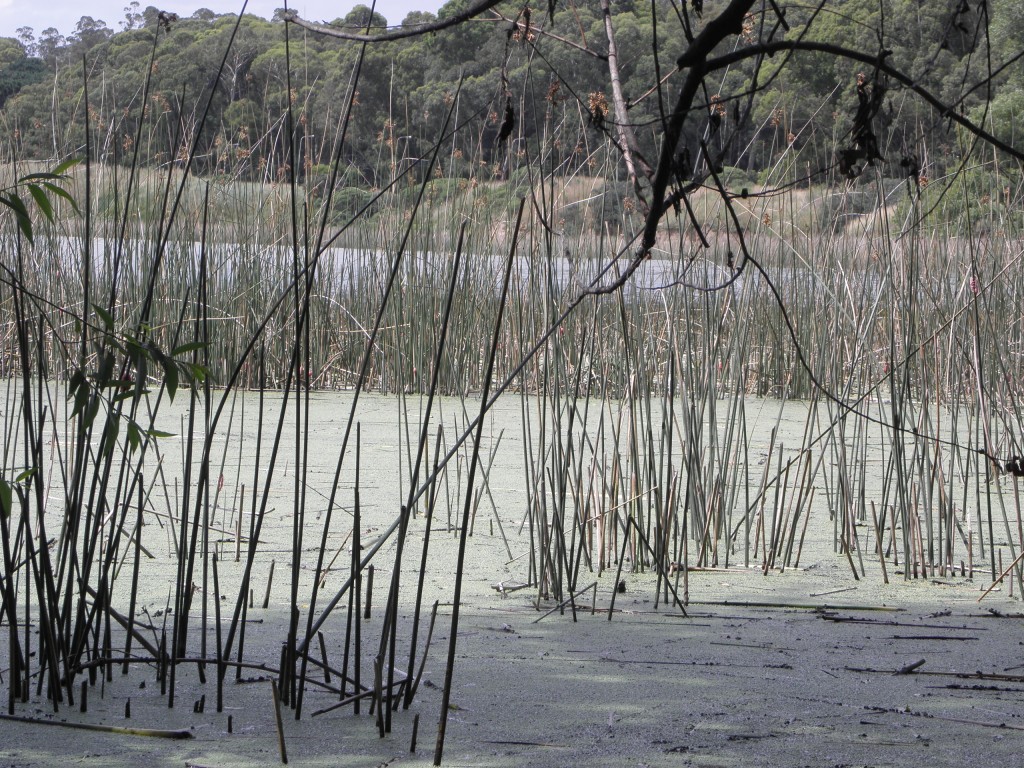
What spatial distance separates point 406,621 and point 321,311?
120 inches

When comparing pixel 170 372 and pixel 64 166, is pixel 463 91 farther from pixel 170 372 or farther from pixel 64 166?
pixel 170 372

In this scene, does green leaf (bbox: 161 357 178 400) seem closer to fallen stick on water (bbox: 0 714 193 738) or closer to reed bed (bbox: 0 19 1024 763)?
reed bed (bbox: 0 19 1024 763)

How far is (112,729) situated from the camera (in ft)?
3.71

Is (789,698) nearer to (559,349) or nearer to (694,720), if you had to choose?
(694,720)

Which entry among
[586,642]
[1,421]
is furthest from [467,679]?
[1,421]

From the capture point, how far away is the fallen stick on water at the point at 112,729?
1125 mm

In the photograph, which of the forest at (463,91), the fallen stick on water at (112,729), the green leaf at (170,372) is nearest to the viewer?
the green leaf at (170,372)

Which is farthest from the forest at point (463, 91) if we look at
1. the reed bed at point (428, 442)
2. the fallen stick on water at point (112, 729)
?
the fallen stick on water at point (112, 729)

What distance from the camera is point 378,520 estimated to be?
2281mm

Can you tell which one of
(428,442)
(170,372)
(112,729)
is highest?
(170,372)

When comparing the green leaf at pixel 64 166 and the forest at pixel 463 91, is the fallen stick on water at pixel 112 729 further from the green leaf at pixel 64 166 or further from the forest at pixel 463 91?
the forest at pixel 463 91

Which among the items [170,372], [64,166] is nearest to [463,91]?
[64,166]

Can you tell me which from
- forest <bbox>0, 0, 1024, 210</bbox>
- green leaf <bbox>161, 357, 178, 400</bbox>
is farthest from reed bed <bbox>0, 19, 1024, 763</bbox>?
forest <bbox>0, 0, 1024, 210</bbox>

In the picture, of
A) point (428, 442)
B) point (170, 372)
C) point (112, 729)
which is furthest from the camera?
point (428, 442)
